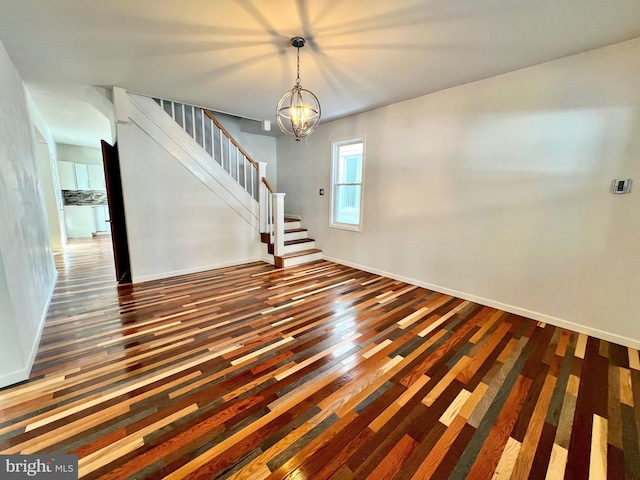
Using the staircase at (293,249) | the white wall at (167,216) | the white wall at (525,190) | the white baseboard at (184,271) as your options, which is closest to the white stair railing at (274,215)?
the staircase at (293,249)

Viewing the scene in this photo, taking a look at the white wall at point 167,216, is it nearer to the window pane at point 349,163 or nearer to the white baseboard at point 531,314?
the window pane at point 349,163

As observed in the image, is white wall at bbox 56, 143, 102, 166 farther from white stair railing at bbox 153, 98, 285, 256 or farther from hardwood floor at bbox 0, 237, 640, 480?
hardwood floor at bbox 0, 237, 640, 480

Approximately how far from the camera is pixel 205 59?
257 centimetres

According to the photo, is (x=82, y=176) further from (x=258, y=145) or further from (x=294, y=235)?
(x=294, y=235)

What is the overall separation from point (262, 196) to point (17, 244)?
314 centimetres

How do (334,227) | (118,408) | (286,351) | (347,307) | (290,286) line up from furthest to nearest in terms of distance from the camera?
(334,227), (290,286), (347,307), (286,351), (118,408)

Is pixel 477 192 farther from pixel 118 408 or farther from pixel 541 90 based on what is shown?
pixel 118 408

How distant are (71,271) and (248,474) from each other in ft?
16.1

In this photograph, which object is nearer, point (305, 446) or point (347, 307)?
point (305, 446)

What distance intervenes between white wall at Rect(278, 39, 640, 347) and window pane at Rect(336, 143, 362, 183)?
46 centimetres

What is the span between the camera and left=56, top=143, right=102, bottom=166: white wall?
7.53 metres

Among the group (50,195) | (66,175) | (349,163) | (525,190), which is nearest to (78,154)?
(66,175)

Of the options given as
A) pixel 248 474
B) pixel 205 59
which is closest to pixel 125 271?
pixel 205 59

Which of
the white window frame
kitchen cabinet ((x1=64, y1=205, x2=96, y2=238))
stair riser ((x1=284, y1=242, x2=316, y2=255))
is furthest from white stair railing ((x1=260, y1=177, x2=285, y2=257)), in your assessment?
kitchen cabinet ((x1=64, y1=205, x2=96, y2=238))
